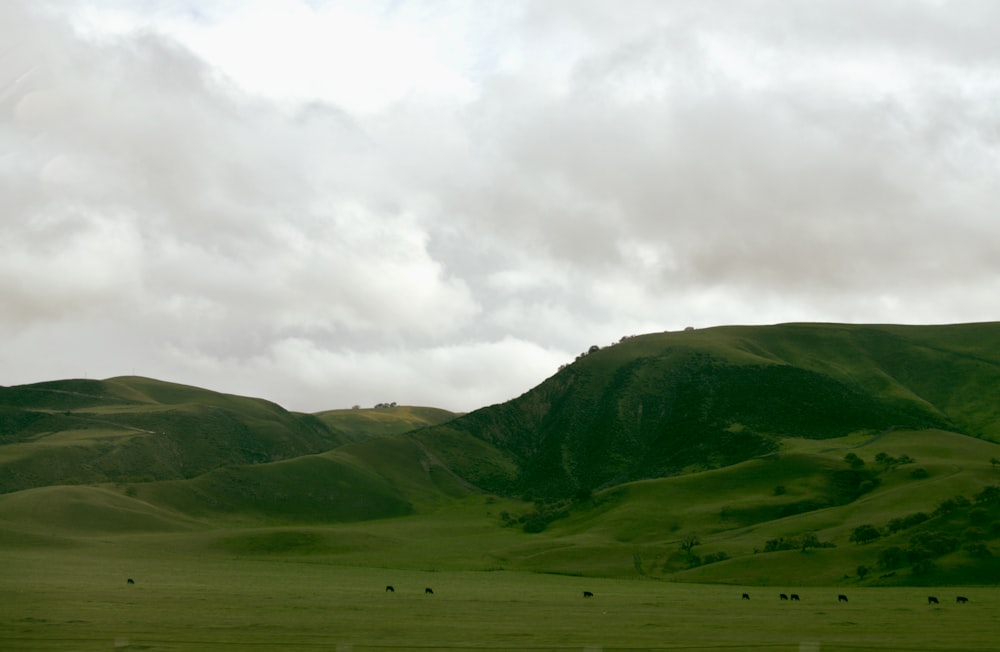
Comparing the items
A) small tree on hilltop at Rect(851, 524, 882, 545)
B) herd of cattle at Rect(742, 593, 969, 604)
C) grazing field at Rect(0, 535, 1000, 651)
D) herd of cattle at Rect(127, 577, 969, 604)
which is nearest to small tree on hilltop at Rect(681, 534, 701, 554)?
small tree on hilltop at Rect(851, 524, 882, 545)

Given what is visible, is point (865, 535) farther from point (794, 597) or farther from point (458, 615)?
point (458, 615)

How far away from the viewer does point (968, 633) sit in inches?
1601

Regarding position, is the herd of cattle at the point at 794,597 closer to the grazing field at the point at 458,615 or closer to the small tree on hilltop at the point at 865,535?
the grazing field at the point at 458,615

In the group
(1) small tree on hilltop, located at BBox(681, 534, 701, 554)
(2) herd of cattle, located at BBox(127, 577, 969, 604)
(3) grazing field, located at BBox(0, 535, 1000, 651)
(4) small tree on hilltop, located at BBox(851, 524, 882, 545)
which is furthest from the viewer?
(1) small tree on hilltop, located at BBox(681, 534, 701, 554)

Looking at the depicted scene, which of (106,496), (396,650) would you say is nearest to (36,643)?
(396,650)

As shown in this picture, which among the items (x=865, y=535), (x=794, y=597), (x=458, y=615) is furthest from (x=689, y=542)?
(x=458, y=615)

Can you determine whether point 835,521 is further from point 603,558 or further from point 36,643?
point 36,643

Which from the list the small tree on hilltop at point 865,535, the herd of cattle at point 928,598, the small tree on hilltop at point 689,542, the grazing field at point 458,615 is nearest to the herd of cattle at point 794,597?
the herd of cattle at point 928,598

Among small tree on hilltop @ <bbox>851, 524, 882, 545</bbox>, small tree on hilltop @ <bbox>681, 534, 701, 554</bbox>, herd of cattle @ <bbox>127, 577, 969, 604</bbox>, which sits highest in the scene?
small tree on hilltop @ <bbox>851, 524, 882, 545</bbox>

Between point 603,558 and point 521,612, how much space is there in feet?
211

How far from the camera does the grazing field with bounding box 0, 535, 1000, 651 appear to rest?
36.9 meters

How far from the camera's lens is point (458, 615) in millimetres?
50531

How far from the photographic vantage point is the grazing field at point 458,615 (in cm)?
3691

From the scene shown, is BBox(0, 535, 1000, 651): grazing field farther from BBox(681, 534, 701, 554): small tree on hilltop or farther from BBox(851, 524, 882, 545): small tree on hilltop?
BBox(681, 534, 701, 554): small tree on hilltop
